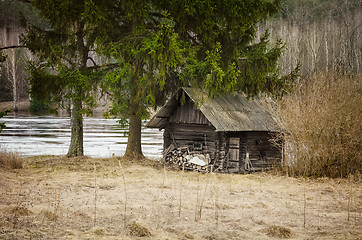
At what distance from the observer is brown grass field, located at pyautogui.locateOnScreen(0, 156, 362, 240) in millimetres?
7059

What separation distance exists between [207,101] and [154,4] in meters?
4.47

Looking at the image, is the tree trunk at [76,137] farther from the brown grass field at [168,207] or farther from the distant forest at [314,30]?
the distant forest at [314,30]

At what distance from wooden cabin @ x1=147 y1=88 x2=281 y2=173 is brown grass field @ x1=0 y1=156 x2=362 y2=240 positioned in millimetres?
1650

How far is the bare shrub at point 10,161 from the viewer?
14.8 metres

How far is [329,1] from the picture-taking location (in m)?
51.5

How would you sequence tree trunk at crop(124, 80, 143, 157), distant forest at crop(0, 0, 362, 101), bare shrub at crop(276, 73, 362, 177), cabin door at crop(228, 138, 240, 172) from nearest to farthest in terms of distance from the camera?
bare shrub at crop(276, 73, 362, 177)
cabin door at crop(228, 138, 240, 172)
tree trunk at crop(124, 80, 143, 157)
distant forest at crop(0, 0, 362, 101)

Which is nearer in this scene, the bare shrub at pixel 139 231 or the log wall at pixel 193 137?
the bare shrub at pixel 139 231

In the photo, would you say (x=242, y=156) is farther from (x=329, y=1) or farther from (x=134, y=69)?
(x=329, y=1)

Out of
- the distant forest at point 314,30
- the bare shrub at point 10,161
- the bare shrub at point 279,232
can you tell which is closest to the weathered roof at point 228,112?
the bare shrub at point 10,161

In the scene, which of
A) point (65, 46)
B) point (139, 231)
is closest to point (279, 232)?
point (139, 231)

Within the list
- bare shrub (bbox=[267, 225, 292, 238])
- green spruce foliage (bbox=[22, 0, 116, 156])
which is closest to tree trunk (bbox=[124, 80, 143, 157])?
green spruce foliage (bbox=[22, 0, 116, 156])

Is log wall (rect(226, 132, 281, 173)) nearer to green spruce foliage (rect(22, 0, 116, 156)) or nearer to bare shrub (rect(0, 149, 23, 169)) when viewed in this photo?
green spruce foliage (rect(22, 0, 116, 156))

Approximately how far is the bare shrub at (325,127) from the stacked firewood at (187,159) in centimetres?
330

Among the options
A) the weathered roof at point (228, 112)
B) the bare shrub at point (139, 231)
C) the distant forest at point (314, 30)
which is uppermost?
the distant forest at point (314, 30)
